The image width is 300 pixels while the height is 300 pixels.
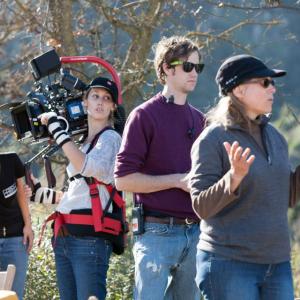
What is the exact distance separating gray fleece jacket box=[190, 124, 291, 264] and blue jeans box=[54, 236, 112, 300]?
1289mm

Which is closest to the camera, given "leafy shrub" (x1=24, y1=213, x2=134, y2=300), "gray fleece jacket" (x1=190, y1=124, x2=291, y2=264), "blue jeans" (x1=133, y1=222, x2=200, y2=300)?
"gray fleece jacket" (x1=190, y1=124, x2=291, y2=264)

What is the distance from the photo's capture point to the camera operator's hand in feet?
17.4

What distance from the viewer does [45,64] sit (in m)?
5.89

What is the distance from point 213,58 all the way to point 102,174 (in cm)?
504

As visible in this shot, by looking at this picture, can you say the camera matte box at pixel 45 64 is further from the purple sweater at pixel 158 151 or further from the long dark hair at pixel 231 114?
the long dark hair at pixel 231 114

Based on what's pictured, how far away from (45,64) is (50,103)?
335mm

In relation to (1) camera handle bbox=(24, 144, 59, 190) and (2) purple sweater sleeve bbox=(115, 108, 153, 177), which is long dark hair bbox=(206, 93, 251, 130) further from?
(1) camera handle bbox=(24, 144, 59, 190)

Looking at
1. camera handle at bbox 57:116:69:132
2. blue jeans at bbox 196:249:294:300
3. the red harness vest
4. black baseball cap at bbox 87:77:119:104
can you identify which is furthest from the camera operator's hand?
blue jeans at bbox 196:249:294:300

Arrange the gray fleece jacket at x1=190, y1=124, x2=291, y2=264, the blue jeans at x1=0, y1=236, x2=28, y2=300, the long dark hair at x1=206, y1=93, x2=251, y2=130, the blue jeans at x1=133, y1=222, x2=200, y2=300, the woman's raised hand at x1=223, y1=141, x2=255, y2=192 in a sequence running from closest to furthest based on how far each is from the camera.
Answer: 1. the woman's raised hand at x1=223, y1=141, x2=255, y2=192
2. the gray fleece jacket at x1=190, y1=124, x2=291, y2=264
3. the long dark hair at x1=206, y1=93, x2=251, y2=130
4. the blue jeans at x1=133, y1=222, x2=200, y2=300
5. the blue jeans at x1=0, y1=236, x2=28, y2=300

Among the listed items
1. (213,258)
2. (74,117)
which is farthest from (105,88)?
(213,258)

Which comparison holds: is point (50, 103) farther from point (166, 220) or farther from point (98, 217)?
point (166, 220)

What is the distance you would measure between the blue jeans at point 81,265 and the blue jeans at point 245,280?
1.29 m

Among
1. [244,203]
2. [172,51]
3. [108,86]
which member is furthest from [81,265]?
[244,203]

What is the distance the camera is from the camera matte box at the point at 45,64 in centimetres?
587
